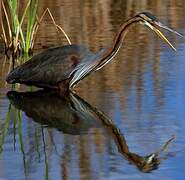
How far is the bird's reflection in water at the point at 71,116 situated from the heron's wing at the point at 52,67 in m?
0.13

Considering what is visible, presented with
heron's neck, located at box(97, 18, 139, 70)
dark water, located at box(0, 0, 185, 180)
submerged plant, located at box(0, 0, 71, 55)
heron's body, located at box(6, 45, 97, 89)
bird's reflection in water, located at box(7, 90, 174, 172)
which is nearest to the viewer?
dark water, located at box(0, 0, 185, 180)

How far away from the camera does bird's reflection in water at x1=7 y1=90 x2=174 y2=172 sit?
5202 mm

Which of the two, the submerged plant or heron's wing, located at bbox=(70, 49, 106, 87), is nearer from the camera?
heron's wing, located at bbox=(70, 49, 106, 87)

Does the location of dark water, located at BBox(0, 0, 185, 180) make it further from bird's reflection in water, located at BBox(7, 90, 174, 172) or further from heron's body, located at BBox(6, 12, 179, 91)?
heron's body, located at BBox(6, 12, 179, 91)

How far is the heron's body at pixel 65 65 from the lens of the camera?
24.0 feet

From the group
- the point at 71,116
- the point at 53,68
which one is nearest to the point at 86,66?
the point at 53,68

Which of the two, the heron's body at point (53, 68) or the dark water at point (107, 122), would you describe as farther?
the heron's body at point (53, 68)

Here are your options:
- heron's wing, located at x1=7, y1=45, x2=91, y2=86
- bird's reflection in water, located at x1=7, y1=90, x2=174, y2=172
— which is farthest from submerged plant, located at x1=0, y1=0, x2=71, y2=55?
bird's reflection in water, located at x1=7, y1=90, x2=174, y2=172

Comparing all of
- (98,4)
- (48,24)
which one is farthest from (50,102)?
(98,4)

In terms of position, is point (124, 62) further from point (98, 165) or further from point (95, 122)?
point (98, 165)

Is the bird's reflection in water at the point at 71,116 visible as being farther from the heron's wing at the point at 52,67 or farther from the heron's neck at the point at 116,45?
the heron's neck at the point at 116,45

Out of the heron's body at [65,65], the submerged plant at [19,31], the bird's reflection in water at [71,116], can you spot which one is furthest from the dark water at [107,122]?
the submerged plant at [19,31]

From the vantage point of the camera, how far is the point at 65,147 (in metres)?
5.47

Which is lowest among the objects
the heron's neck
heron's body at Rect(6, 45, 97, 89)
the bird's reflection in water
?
the bird's reflection in water
